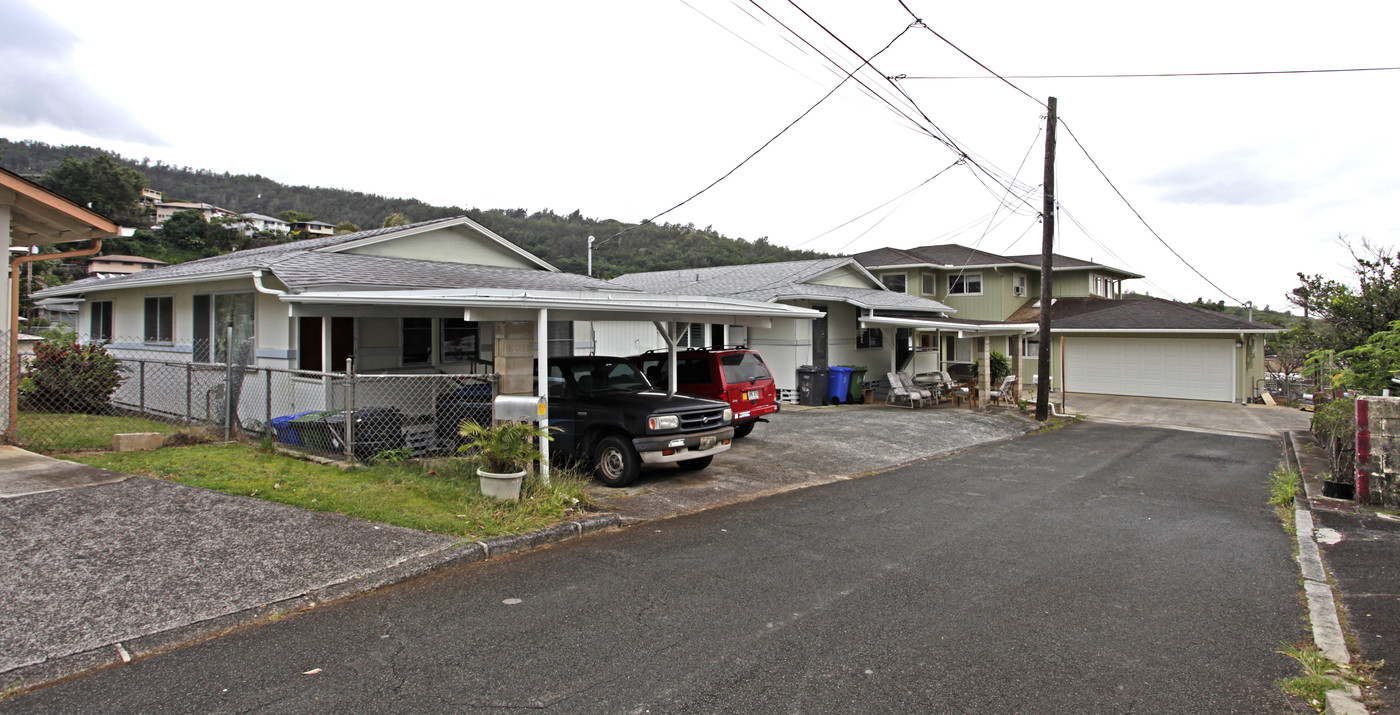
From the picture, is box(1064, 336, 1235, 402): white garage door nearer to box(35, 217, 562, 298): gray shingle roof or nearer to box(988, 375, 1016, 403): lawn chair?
box(988, 375, 1016, 403): lawn chair

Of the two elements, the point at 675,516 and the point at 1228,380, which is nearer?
the point at 675,516

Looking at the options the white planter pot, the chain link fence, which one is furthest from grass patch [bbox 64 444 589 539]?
the chain link fence

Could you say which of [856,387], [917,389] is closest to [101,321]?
[856,387]

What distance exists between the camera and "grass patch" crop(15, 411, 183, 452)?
29.1ft

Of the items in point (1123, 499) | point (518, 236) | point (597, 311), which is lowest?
point (1123, 499)

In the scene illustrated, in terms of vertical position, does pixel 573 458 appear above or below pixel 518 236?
below

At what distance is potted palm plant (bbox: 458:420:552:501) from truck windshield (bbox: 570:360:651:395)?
7.76ft

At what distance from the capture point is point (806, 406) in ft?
64.5

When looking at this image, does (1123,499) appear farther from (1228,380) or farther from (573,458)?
(1228,380)

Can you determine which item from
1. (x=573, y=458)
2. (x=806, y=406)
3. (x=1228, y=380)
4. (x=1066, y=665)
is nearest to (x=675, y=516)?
(x=573, y=458)

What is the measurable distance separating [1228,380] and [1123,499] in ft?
66.7

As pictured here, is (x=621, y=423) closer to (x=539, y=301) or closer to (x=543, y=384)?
(x=543, y=384)

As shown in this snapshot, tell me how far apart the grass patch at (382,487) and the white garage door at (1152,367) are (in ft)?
74.1

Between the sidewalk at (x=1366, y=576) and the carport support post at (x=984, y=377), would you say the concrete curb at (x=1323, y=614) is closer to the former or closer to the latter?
the sidewalk at (x=1366, y=576)
